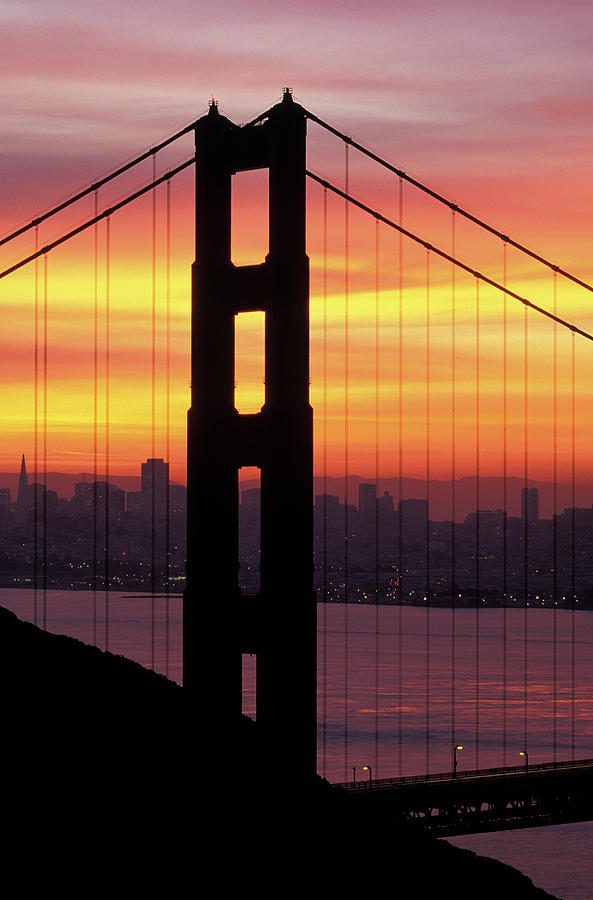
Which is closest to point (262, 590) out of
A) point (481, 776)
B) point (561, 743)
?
point (481, 776)

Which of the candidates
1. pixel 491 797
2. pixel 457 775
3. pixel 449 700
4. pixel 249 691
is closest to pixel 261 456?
pixel 491 797

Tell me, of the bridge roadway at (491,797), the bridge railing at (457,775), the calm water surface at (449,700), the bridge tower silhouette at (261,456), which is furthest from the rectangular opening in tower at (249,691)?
the bridge tower silhouette at (261,456)

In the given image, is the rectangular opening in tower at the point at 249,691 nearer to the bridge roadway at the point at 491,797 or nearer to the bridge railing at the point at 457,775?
the bridge railing at the point at 457,775

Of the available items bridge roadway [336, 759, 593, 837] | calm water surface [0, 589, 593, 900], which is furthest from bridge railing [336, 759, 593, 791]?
calm water surface [0, 589, 593, 900]

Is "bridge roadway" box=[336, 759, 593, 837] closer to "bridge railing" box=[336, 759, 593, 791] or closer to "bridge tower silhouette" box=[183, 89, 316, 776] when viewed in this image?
"bridge railing" box=[336, 759, 593, 791]

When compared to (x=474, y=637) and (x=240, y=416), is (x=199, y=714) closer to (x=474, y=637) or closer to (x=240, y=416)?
(x=240, y=416)

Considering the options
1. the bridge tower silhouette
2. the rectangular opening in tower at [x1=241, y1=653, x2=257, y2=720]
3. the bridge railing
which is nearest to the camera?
the bridge tower silhouette

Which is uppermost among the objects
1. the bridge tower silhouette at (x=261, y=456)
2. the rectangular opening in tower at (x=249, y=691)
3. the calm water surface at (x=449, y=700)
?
the bridge tower silhouette at (x=261, y=456)
